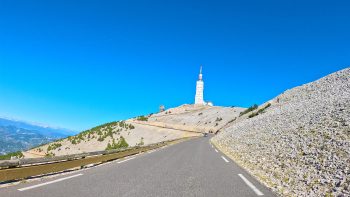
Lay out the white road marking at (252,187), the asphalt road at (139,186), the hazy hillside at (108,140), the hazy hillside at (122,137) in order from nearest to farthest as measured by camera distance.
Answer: the asphalt road at (139,186), the white road marking at (252,187), the hazy hillside at (108,140), the hazy hillside at (122,137)

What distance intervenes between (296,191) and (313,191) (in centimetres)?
48

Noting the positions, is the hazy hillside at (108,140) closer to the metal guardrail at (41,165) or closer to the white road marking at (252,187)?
the metal guardrail at (41,165)

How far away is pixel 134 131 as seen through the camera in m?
87.1

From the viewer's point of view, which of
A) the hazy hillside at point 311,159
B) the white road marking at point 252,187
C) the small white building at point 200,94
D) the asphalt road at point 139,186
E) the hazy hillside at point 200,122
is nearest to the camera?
the asphalt road at point 139,186

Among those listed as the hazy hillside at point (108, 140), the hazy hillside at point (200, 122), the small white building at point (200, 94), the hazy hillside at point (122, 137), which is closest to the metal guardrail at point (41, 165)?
the hazy hillside at point (122, 137)

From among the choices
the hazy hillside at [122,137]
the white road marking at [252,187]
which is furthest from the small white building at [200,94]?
the white road marking at [252,187]

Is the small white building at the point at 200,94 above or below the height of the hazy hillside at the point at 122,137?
above

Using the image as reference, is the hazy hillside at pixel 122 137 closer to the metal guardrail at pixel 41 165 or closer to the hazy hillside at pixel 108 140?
the hazy hillside at pixel 108 140

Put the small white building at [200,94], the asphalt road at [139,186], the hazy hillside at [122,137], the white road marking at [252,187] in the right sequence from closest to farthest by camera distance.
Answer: the asphalt road at [139,186], the white road marking at [252,187], the hazy hillside at [122,137], the small white building at [200,94]

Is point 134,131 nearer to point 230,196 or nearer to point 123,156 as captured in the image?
point 123,156

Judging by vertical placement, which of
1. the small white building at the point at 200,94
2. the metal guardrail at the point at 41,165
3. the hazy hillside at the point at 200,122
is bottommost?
the metal guardrail at the point at 41,165

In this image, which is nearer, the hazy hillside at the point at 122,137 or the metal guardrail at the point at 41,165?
the metal guardrail at the point at 41,165

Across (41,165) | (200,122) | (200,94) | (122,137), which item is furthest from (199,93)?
(41,165)

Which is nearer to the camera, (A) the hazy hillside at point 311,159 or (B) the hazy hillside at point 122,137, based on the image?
(A) the hazy hillside at point 311,159
